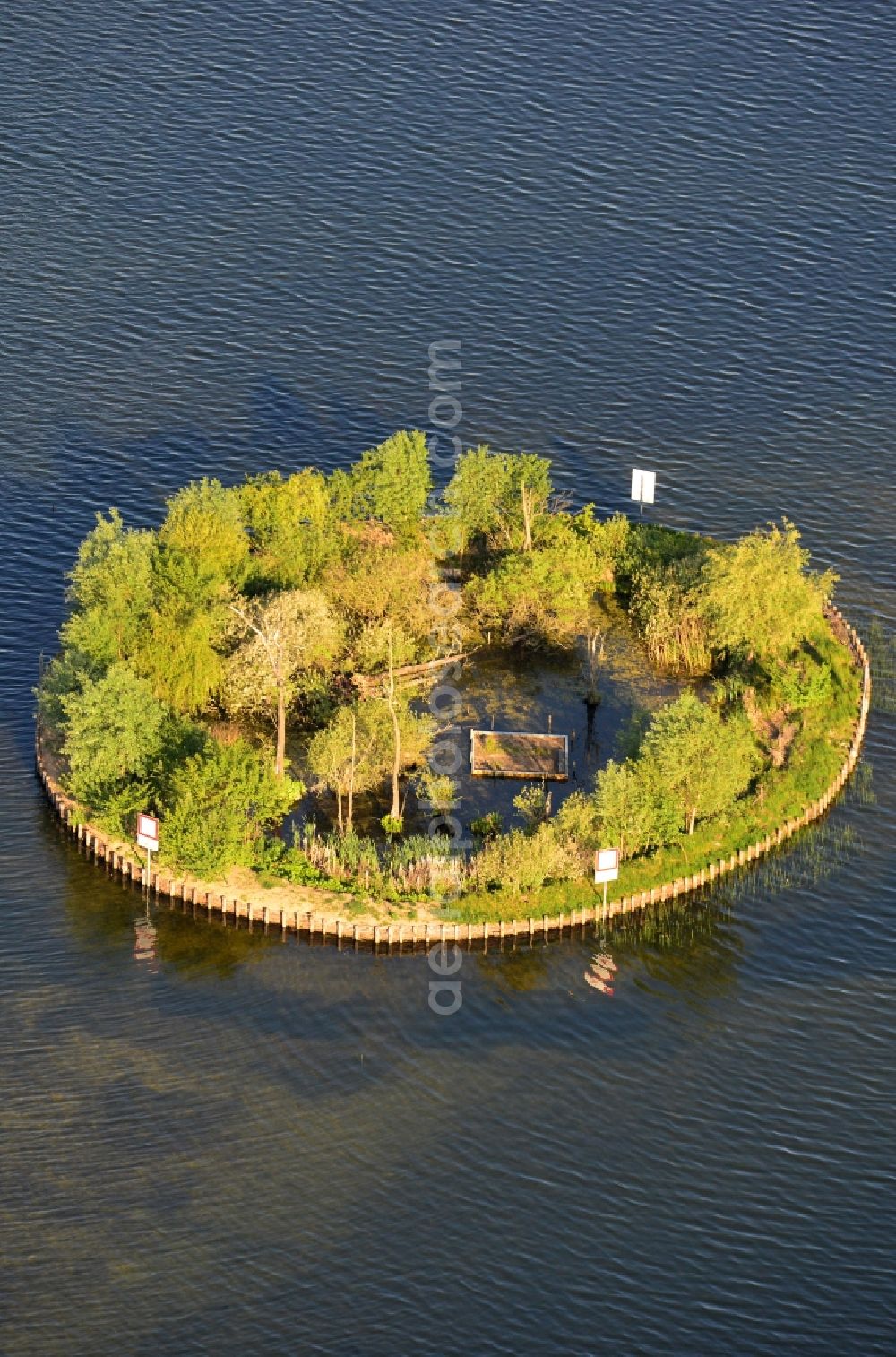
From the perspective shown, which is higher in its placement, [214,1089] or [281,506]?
[281,506]

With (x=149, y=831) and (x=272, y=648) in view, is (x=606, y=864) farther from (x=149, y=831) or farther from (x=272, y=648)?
(x=272, y=648)

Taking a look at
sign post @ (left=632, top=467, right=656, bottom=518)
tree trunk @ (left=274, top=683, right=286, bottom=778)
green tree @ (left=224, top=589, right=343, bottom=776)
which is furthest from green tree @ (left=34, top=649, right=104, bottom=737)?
sign post @ (left=632, top=467, right=656, bottom=518)

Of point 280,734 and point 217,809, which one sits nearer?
point 217,809

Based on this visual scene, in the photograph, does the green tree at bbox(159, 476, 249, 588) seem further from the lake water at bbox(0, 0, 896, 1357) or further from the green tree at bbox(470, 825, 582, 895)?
the green tree at bbox(470, 825, 582, 895)

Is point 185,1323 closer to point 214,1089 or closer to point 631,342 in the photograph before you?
point 214,1089

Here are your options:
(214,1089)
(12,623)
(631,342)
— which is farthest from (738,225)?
(214,1089)

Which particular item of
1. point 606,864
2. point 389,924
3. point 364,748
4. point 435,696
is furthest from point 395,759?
point 606,864
